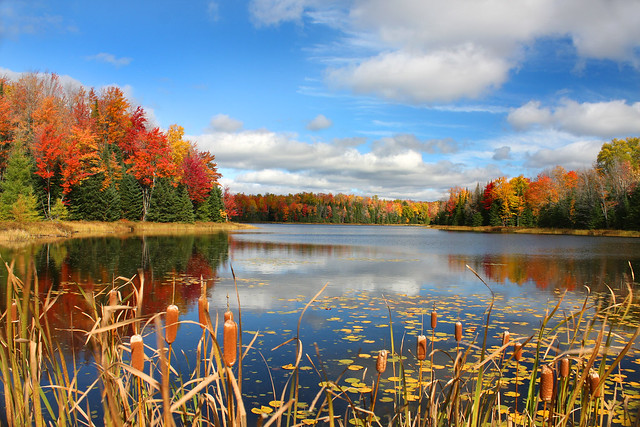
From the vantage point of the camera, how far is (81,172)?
4188 centimetres

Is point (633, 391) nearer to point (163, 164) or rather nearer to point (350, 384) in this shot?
point (350, 384)

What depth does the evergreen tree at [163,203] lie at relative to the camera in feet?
166

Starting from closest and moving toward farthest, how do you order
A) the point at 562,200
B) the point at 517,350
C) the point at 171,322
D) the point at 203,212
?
1. the point at 171,322
2. the point at 517,350
3. the point at 203,212
4. the point at 562,200

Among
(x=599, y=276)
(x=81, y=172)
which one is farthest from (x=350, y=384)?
(x=81, y=172)

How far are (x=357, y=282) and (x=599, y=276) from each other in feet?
29.3

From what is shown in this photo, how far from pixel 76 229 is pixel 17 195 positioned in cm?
556

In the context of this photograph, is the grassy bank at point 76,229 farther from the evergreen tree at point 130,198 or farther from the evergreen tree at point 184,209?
the evergreen tree at point 130,198

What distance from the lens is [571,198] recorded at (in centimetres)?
6306

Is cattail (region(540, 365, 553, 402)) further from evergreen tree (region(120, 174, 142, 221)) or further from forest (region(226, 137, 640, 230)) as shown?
forest (region(226, 137, 640, 230))

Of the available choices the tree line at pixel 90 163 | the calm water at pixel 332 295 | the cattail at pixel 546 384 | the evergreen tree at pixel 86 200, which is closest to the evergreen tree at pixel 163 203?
the tree line at pixel 90 163

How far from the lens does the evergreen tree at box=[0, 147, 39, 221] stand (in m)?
31.9

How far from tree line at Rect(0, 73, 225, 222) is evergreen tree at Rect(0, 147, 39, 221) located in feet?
0.21

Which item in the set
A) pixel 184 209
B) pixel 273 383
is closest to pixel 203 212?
pixel 184 209

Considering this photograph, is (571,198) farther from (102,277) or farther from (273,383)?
(273,383)
